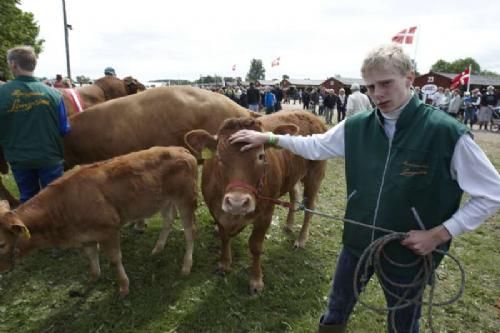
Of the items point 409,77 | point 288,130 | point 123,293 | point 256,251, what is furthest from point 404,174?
point 123,293

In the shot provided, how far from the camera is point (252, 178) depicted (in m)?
3.34

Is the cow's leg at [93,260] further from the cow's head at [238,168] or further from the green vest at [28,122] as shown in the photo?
the cow's head at [238,168]

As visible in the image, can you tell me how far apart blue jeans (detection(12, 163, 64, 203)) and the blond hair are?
4.12 meters

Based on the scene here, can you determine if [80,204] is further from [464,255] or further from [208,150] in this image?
[464,255]

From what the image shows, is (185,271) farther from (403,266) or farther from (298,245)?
(403,266)

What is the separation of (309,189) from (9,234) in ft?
13.2

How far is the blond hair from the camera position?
2.09 meters

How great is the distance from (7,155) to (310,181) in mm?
4124

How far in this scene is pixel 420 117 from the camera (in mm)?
2156

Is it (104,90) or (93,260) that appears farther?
(104,90)

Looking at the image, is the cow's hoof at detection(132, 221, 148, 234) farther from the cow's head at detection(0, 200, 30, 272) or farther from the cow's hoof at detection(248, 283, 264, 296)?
the cow's hoof at detection(248, 283, 264, 296)

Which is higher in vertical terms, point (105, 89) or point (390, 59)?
point (390, 59)

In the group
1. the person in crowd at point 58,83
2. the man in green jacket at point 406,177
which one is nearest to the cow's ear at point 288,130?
the man in green jacket at point 406,177

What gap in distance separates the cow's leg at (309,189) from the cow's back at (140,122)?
1.55m
